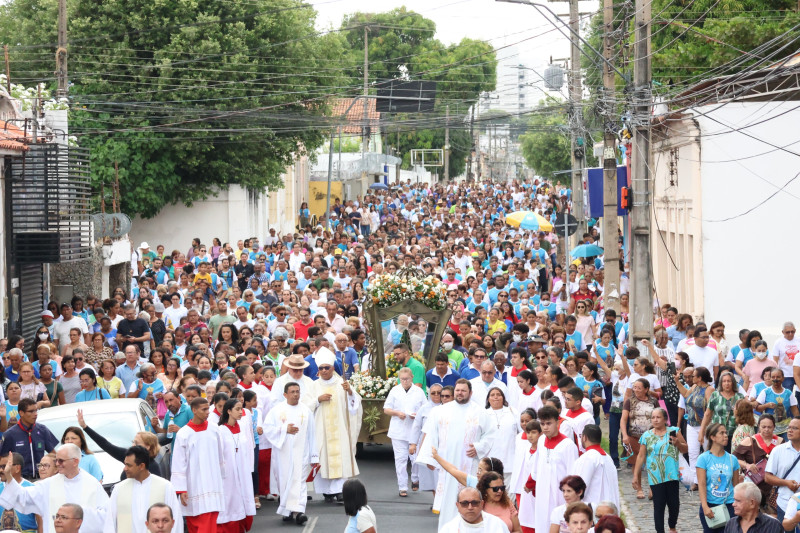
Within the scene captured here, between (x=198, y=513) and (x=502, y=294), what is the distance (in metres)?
10.7

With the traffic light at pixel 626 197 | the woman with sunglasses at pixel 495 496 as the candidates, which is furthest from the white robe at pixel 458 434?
the traffic light at pixel 626 197

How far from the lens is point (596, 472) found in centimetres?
1033

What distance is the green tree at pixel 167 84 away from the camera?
35.8 meters

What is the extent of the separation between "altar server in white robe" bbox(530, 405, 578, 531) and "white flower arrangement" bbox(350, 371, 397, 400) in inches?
203

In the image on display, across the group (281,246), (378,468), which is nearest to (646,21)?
(378,468)

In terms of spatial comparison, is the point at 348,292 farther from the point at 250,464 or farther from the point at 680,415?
the point at 250,464

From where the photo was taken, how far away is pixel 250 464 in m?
12.7

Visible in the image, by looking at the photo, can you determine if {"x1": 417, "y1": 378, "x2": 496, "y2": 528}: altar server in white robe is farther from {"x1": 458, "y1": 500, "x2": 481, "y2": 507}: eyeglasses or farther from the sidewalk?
{"x1": 458, "y1": 500, "x2": 481, "y2": 507}: eyeglasses

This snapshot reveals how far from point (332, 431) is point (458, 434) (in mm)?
2108

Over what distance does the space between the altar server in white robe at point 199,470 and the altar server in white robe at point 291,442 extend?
1579mm

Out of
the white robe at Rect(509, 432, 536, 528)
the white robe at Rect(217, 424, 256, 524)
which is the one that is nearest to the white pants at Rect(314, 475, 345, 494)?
the white robe at Rect(217, 424, 256, 524)

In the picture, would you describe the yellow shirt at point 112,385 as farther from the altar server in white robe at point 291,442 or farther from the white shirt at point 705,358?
the white shirt at point 705,358

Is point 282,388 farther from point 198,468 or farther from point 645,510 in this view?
point 645,510

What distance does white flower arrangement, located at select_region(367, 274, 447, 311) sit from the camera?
56.1 feet
